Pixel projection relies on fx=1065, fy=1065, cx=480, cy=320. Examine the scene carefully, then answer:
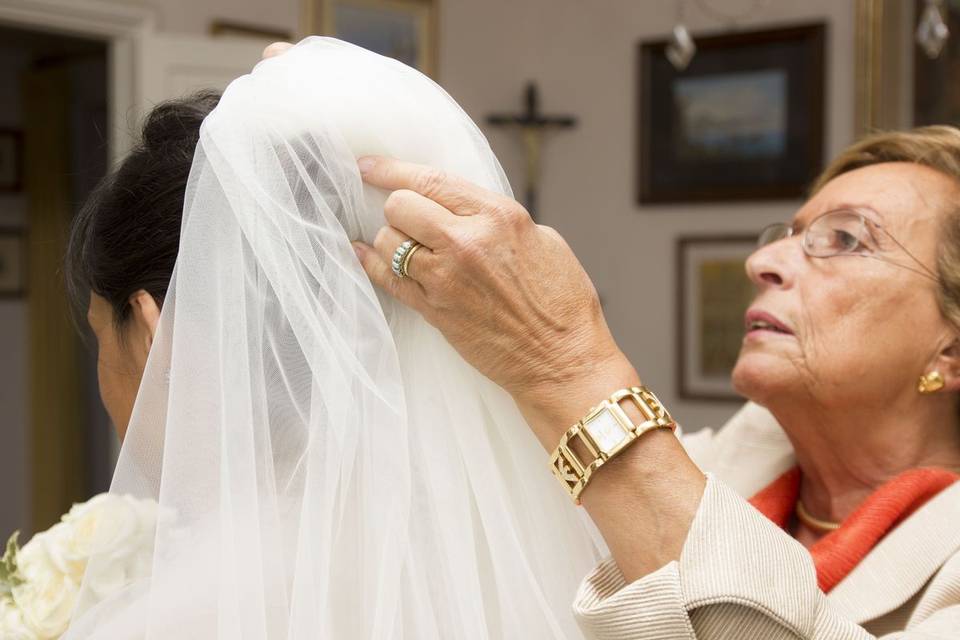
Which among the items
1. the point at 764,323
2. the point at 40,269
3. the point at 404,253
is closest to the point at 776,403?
the point at 764,323

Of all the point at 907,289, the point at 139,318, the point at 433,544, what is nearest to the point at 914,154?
the point at 907,289

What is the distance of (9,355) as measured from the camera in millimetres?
5852

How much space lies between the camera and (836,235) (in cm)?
169

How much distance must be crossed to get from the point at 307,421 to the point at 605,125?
460cm

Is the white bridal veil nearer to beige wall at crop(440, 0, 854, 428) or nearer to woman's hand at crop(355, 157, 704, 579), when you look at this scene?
woman's hand at crop(355, 157, 704, 579)

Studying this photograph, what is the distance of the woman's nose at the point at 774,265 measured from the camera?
5.61 feet

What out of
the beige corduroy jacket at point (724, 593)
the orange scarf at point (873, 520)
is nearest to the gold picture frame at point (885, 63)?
the orange scarf at point (873, 520)

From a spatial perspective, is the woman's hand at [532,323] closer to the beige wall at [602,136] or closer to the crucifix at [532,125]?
the beige wall at [602,136]

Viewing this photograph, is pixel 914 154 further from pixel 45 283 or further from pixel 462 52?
pixel 45 283

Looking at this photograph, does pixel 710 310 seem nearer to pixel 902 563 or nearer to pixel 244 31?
pixel 244 31

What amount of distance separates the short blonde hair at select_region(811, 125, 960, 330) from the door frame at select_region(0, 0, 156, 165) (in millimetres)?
2741

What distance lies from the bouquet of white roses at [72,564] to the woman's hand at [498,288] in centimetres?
35

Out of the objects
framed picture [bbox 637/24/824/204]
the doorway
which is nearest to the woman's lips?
framed picture [bbox 637/24/824/204]

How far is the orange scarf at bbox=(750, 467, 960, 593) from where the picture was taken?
153cm
